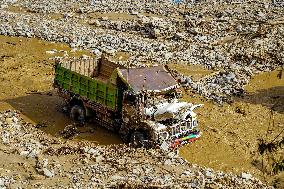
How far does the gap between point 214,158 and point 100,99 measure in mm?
4046

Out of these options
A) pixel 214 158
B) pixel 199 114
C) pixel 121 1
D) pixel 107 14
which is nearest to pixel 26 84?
pixel 199 114

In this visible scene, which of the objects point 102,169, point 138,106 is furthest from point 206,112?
point 102,169

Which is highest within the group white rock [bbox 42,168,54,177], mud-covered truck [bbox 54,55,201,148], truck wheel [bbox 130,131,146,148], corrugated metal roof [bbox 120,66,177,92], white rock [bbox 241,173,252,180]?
corrugated metal roof [bbox 120,66,177,92]

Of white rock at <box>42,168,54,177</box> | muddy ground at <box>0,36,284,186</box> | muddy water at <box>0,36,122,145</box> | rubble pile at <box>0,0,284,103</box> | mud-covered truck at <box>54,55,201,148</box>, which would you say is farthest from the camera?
rubble pile at <box>0,0,284,103</box>

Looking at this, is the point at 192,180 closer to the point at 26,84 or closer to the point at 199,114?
the point at 199,114

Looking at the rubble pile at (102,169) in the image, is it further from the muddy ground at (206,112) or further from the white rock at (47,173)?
the muddy ground at (206,112)

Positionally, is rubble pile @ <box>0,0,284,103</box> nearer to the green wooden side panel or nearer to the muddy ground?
the muddy ground

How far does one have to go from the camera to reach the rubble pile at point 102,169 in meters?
13.5

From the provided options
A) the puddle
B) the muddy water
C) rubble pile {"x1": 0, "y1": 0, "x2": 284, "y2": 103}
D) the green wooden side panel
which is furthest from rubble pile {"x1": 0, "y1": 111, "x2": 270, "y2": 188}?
rubble pile {"x1": 0, "y1": 0, "x2": 284, "y2": 103}

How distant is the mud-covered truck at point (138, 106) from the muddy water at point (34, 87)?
22.3 inches

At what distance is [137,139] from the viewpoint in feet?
52.3

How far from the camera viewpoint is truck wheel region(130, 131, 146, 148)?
1579 centimetres

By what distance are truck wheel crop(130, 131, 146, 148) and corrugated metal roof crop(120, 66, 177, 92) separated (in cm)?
132

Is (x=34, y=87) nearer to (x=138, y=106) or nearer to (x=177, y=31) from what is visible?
(x=138, y=106)
